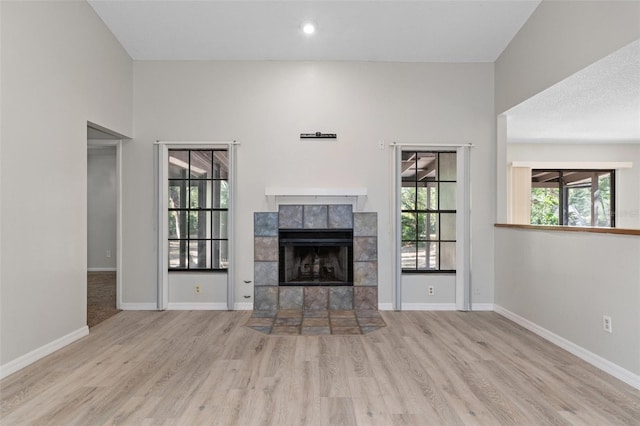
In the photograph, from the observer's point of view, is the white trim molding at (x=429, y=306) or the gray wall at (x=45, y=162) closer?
the gray wall at (x=45, y=162)

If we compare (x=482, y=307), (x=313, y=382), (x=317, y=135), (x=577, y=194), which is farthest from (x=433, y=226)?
(x=577, y=194)

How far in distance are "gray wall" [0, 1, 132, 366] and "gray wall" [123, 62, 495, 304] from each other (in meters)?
0.77

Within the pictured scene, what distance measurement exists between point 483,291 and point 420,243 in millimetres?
951

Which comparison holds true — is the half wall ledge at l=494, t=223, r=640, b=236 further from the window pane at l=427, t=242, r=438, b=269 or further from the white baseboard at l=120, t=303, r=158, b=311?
the white baseboard at l=120, t=303, r=158, b=311

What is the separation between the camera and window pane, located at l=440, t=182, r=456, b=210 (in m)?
4.32

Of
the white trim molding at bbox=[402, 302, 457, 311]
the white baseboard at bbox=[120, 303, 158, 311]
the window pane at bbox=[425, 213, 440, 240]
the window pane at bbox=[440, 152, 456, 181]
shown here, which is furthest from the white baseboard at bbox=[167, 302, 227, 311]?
the window pane at bbox=[440, 152, 456, 181]

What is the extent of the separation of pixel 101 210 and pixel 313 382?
6333 mm

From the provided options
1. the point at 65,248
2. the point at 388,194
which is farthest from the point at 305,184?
the point at 65,248

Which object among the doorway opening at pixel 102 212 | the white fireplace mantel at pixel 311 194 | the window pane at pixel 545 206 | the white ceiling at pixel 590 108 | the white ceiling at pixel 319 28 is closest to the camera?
the white ceiling at pixel 590 108

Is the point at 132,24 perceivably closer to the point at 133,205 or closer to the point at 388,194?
the point at 133,205

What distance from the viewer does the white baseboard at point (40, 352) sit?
246cm

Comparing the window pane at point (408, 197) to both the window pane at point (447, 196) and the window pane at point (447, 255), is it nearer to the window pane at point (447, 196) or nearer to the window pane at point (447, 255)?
the window pane at point (447, 196)

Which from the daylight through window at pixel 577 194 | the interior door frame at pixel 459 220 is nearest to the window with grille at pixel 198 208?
the interior door frame at pixel 459 220

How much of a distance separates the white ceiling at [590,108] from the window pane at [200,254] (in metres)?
3.99
